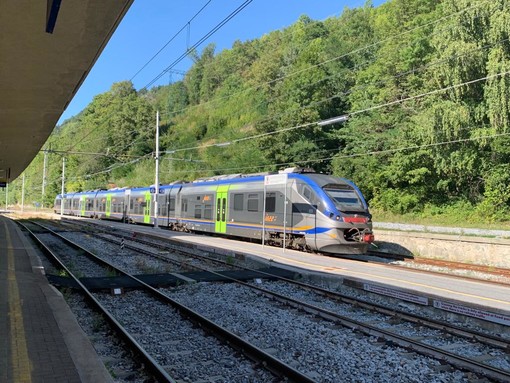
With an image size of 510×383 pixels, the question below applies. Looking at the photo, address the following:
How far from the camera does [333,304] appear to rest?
8984 mm

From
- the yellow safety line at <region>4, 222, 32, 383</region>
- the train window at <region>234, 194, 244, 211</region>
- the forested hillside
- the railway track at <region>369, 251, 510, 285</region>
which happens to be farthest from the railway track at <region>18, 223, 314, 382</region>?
the forested hillside

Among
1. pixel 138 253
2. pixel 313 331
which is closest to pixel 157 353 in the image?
pixel 313 331

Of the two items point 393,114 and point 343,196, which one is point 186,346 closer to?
point 343,196

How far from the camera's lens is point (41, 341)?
5.52 metres

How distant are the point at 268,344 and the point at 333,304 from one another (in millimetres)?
2927

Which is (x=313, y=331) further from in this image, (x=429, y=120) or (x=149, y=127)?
(x=149, y=127)

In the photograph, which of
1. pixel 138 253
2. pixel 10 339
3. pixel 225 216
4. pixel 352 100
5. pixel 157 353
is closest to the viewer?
pixel 10 339

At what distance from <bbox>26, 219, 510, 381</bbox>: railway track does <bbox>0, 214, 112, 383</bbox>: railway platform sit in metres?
2.54

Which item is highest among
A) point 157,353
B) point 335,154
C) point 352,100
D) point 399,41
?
point 399,41

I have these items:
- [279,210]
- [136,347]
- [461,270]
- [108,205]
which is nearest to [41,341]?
[136,347]

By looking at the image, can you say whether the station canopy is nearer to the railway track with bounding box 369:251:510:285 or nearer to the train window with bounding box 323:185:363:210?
the train window with bounding box 323:185:363:210

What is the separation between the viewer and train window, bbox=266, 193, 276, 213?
18469 mm

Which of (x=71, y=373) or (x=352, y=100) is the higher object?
(x=352, y=100)

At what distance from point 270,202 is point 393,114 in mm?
27323
